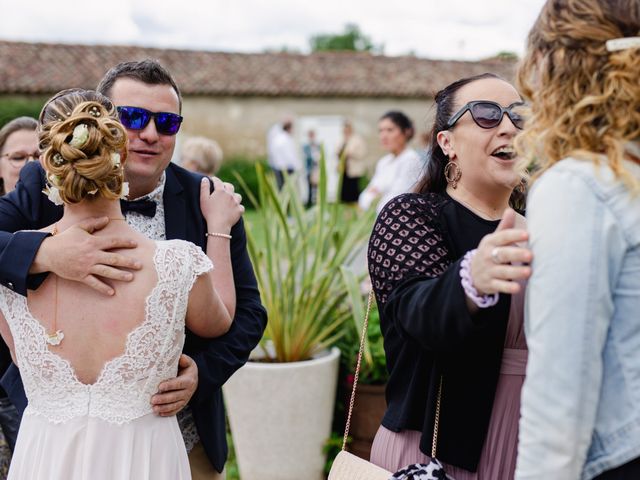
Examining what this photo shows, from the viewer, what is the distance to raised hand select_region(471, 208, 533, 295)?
4.75 ft

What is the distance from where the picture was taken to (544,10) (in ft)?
4.92

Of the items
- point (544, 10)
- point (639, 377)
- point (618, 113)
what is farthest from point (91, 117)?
point (639, 377)

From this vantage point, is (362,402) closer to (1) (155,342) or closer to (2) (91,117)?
(1) (155,342)

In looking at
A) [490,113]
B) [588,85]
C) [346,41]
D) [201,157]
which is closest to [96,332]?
[490,113]

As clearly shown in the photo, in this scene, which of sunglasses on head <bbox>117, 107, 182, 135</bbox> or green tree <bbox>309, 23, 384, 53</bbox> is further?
green tree <bbox>309, 23, 384, 53</bbox>

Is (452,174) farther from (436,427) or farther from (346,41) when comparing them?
(346,41)

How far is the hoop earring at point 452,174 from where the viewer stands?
2219mm

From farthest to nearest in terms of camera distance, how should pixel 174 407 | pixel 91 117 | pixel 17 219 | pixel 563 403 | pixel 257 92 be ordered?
1. pixel 257 92
2. pixel 17 219
3. pixel 174 407
4. pixel 91 117
5. pixel 563 403

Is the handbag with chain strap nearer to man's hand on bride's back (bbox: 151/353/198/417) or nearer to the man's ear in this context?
man's hand on bride's back (bbox: 151/353/198/417)

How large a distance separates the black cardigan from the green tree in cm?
8494

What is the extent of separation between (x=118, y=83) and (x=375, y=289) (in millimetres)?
1218

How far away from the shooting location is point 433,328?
5.73ft

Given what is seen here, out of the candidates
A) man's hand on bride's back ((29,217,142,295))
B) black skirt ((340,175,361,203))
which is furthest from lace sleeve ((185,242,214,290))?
black skirt ((340,175,361,203))

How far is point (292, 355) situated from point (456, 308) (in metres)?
2.97
